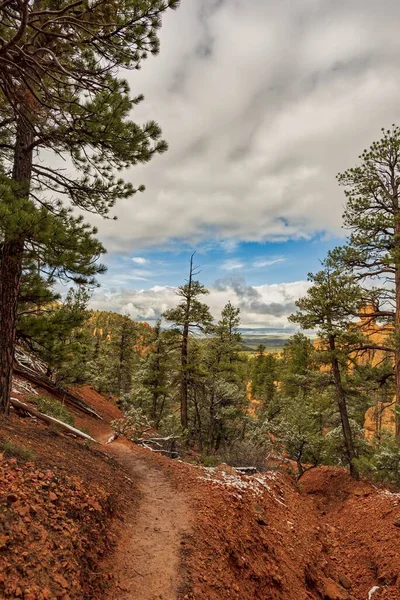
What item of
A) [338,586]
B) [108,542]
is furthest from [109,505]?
[338,586]

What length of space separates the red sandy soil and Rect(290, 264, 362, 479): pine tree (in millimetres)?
5003

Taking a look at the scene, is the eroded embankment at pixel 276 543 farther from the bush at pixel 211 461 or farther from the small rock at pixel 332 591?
the bush at pixel 211 461

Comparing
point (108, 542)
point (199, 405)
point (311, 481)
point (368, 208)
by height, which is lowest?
point (311, 481)

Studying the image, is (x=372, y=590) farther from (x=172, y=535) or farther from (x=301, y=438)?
(x=301, y=438)

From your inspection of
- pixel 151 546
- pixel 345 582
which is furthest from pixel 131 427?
pixel 345 582

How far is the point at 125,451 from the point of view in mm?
11609

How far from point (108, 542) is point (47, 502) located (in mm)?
1250

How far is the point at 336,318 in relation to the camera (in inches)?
563

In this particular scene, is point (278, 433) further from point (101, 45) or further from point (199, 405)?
point (101, 45)

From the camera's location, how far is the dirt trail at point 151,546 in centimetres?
440

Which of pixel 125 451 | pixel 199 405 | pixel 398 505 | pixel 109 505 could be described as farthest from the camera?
pixel 199 405

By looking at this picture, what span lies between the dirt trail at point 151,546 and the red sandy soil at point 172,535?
0.02 metres

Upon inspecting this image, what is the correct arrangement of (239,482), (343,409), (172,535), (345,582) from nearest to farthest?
1. (172,535)
2. (345,582)
3. (239,482)
4. (343,409)

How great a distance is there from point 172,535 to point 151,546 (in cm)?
53
